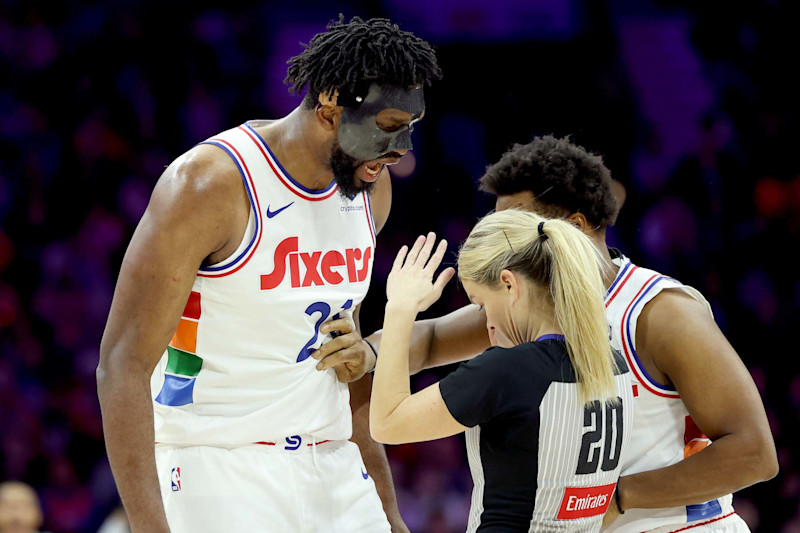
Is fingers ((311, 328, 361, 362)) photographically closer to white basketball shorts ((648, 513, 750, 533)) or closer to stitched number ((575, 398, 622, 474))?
stitched number ((575, 398, 622, 474))

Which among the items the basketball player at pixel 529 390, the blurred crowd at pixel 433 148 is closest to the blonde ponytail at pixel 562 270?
the basketball player at pixel 529 390

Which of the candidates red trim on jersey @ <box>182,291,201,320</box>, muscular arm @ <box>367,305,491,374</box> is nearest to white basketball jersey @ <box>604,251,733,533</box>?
muscular arm @ <box>367,305,491,374</box>

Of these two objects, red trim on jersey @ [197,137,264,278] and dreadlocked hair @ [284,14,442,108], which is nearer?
red trim on jersey @ [197,137,264,278]

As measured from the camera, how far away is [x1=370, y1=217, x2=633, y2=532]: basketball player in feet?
7.32

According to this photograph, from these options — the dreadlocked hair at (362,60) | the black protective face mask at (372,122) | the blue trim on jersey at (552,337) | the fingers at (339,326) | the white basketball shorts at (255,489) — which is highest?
the dreadlocked hair at (362,60)

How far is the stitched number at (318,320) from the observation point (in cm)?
258

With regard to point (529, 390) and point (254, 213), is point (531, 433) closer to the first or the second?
point (529, 390)

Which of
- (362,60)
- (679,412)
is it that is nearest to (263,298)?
(362,60)

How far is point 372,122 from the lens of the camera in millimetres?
Answer: 2553

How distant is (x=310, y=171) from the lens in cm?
261

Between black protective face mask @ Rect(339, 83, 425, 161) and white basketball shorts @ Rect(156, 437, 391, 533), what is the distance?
0.81 meters

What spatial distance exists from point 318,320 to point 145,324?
20.3 inches

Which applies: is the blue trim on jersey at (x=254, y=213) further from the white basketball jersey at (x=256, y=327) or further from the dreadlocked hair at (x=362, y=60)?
the dreadlocked hair at (x=362, y=60)

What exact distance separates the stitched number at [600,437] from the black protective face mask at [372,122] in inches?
34.4
